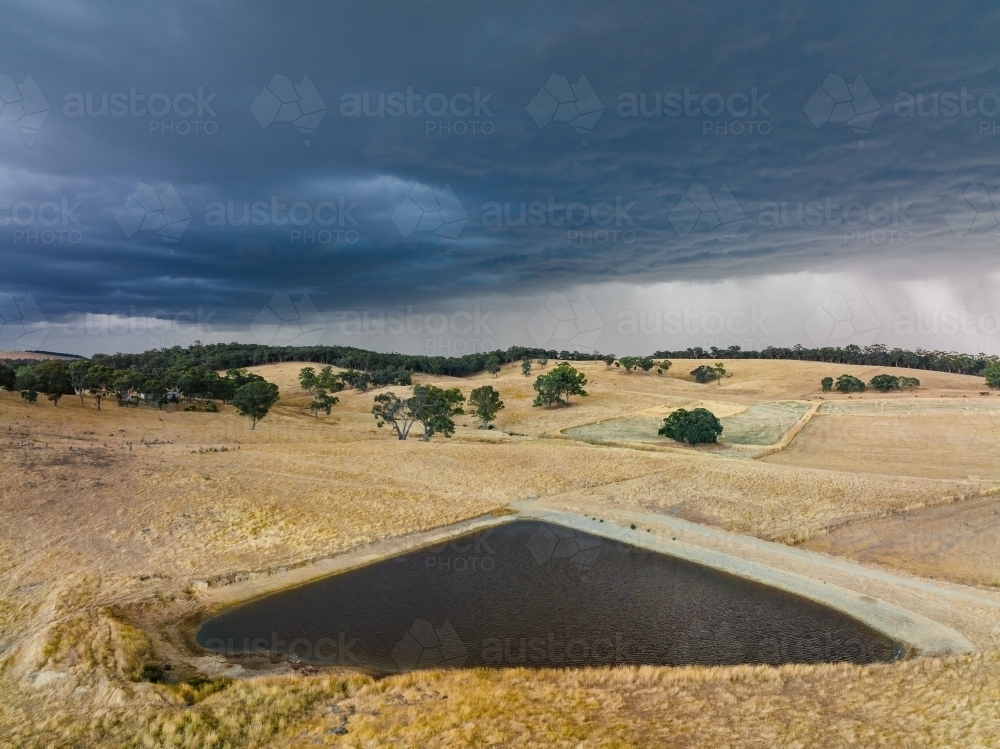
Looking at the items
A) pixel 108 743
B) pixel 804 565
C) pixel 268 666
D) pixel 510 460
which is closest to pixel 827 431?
pixel 510 460

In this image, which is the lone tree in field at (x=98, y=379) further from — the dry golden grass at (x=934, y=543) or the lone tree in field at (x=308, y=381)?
the dry golden grass at (x=934, y=543)

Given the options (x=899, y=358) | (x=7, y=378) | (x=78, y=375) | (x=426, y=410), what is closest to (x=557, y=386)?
(x=426, y=410)

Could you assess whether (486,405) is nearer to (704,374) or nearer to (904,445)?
(904,445)

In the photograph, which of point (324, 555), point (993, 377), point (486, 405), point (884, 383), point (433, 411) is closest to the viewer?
point (324, 555)

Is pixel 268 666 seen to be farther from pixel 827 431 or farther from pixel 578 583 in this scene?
pixel 827 431

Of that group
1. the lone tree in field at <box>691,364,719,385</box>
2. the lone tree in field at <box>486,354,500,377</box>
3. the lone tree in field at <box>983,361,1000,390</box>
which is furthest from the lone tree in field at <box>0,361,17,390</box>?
the lone tree in field at <box>983,361,1000,390</box>
